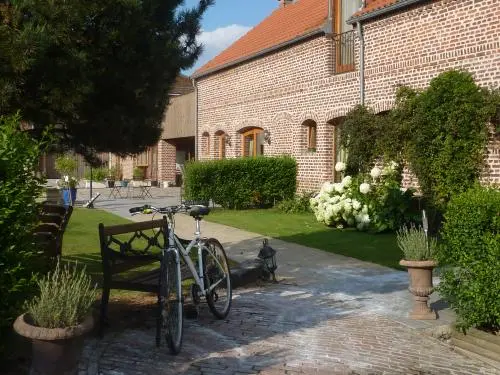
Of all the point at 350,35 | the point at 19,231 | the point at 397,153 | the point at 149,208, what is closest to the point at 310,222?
the point at 397,153

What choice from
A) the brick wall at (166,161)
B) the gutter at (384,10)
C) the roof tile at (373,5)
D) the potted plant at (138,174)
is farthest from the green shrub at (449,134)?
the potted plant at (138,174)

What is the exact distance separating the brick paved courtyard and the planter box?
0.11 meters

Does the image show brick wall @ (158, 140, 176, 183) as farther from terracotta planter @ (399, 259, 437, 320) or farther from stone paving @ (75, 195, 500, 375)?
terracotta planter @ (399, 259, 437, 320)

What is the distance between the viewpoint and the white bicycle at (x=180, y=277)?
507 centimetres

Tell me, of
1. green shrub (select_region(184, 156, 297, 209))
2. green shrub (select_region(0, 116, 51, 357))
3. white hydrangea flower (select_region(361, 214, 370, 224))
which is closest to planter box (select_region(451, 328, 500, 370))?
green shrub (select_region(0, 116, 51, 357))

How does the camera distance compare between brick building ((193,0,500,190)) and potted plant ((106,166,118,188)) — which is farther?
potted plant ((106,166,118,188))

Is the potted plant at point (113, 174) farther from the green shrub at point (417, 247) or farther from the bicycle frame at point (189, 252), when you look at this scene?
the green shrub at point (417, 247)

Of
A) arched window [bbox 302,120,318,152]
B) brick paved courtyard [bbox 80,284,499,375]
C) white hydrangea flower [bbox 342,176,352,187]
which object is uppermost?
arched window [bbox 302,120,318,152]

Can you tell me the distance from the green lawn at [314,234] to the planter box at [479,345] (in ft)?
11.9

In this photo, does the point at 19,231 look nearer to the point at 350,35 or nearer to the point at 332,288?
the point at 332,288

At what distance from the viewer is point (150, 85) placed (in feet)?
21.9

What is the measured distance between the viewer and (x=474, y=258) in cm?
546

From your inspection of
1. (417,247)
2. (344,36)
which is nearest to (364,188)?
(344,36)

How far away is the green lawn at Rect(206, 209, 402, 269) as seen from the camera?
10461mm
